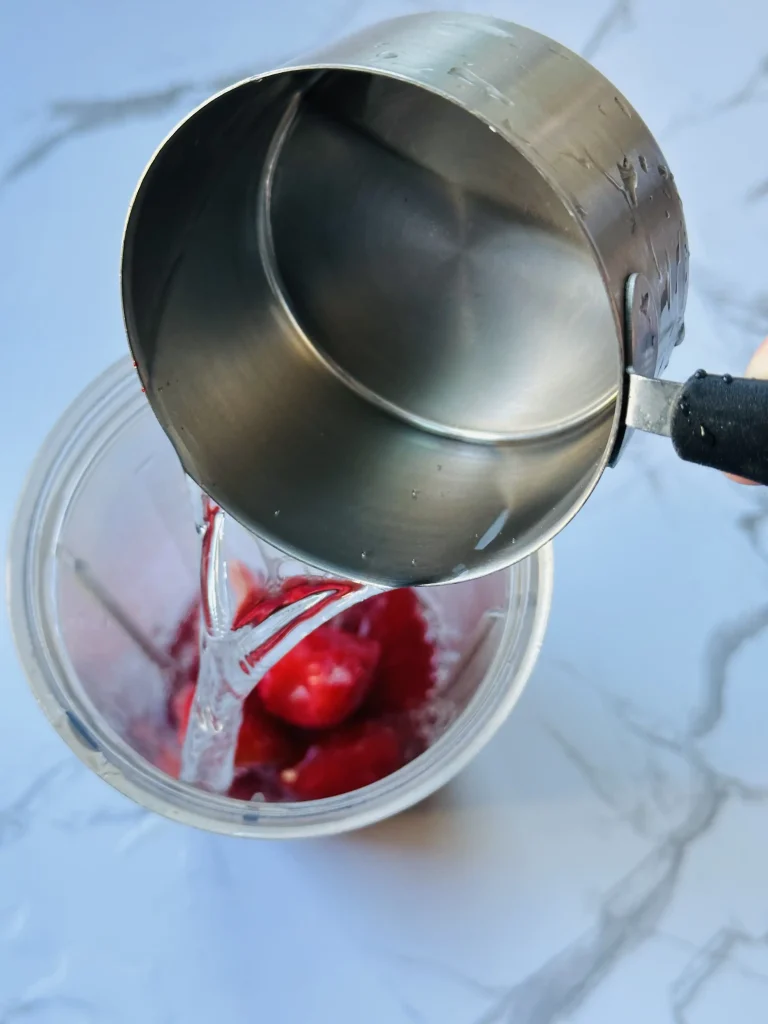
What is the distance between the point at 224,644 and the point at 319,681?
0.07m

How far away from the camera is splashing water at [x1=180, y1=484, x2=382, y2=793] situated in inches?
23.1

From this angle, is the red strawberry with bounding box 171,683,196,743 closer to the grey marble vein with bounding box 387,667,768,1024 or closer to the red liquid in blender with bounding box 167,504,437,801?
the red liquid in blender with bounding box 167,504,437,801

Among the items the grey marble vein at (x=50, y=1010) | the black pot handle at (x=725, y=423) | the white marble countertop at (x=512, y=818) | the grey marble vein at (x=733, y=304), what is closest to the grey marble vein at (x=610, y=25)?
the white marble countertop at (x=512, y=818)

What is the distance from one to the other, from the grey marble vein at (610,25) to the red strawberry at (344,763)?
0.53 m

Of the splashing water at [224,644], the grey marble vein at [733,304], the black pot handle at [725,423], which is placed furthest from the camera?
the grey marble vein at [733,304]

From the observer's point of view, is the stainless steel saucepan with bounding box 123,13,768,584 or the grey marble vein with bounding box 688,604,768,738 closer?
the stainless steel saucepan with bounding box 123,13,768,584

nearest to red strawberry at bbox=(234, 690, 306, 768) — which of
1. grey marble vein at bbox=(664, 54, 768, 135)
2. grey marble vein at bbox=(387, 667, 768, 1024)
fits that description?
grey marble vein at bbox=(387, 667, 768, 1024)

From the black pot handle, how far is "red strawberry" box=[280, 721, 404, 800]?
0.33 metres

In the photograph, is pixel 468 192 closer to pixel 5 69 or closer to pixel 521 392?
pixel 521 392

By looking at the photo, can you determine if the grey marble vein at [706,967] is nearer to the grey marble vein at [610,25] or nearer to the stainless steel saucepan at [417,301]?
the stainless steel saucepan at [417,301]

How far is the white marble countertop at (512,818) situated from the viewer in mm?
625

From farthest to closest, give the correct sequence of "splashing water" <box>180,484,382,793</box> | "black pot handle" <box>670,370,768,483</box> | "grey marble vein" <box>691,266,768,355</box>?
1. "grey marble vein" <box>691,266,768,355</box>
2. "splashing water" <box>180,484,382,793</box>
3. "black pot handle" <box>670,370,768,483</box>

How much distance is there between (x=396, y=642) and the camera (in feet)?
2.25

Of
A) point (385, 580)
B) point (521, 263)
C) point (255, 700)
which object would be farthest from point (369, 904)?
point (521, 263)
